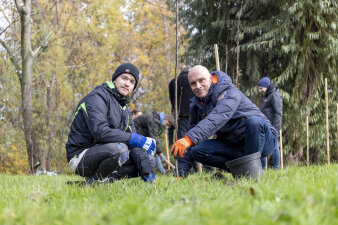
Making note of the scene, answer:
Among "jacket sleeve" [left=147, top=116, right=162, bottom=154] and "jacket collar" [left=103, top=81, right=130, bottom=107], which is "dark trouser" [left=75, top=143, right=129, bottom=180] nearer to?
"jacket collar" [left=103, top=81, right=130, bottom=107]

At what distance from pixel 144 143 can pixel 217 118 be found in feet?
2.66

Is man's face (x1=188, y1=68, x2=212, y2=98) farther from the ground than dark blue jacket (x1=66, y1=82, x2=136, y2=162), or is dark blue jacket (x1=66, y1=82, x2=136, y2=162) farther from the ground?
man's face (x1=188, y1=68, x2=212, y2=98)

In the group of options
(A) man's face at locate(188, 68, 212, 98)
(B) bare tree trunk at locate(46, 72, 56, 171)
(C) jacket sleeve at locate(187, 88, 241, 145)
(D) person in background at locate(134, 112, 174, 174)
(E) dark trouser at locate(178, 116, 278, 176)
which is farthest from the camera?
(B) bare tree trunk at locate(46, 72, 56, 171)

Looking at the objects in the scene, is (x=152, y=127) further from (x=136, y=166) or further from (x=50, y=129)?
(x=50, y=129)

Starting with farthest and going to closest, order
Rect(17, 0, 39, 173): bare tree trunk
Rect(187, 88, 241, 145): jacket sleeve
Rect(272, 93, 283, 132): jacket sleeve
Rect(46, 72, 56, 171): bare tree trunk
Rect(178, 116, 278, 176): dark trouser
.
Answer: Rect(46, 72, 56, 171): bare tree trunk < Rect(17, 0, 39, 173): bare tree trunk < Rect(272, 93, 283, 132): jacket sleeve < Rect(178, 116, 278, 176): dark trouser < Rect(187, 88, 241, 145): jacket sleeve

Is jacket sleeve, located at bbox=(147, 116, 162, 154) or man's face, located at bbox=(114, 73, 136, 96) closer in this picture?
man's face, located at bbox=(114, 73, 136, 96)

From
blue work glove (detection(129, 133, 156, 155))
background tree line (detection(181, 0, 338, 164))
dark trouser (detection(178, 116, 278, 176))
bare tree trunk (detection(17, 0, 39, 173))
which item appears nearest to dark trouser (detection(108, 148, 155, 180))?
blue work glove (detection(129, 133, 156, 155))

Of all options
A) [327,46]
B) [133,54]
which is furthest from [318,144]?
[133,54]

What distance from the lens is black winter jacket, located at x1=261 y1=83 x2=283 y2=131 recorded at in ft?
22.1

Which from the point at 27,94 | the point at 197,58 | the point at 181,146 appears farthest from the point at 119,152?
the point at 197,58

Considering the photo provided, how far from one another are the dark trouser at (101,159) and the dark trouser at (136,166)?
228 millimetres

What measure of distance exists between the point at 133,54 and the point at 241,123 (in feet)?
51.1

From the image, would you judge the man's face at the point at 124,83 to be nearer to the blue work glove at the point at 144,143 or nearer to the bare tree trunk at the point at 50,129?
the blue work glove at the point at 144,143

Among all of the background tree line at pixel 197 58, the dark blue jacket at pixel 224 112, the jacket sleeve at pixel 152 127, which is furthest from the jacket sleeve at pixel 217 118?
the background tree line at pixel 197 58
